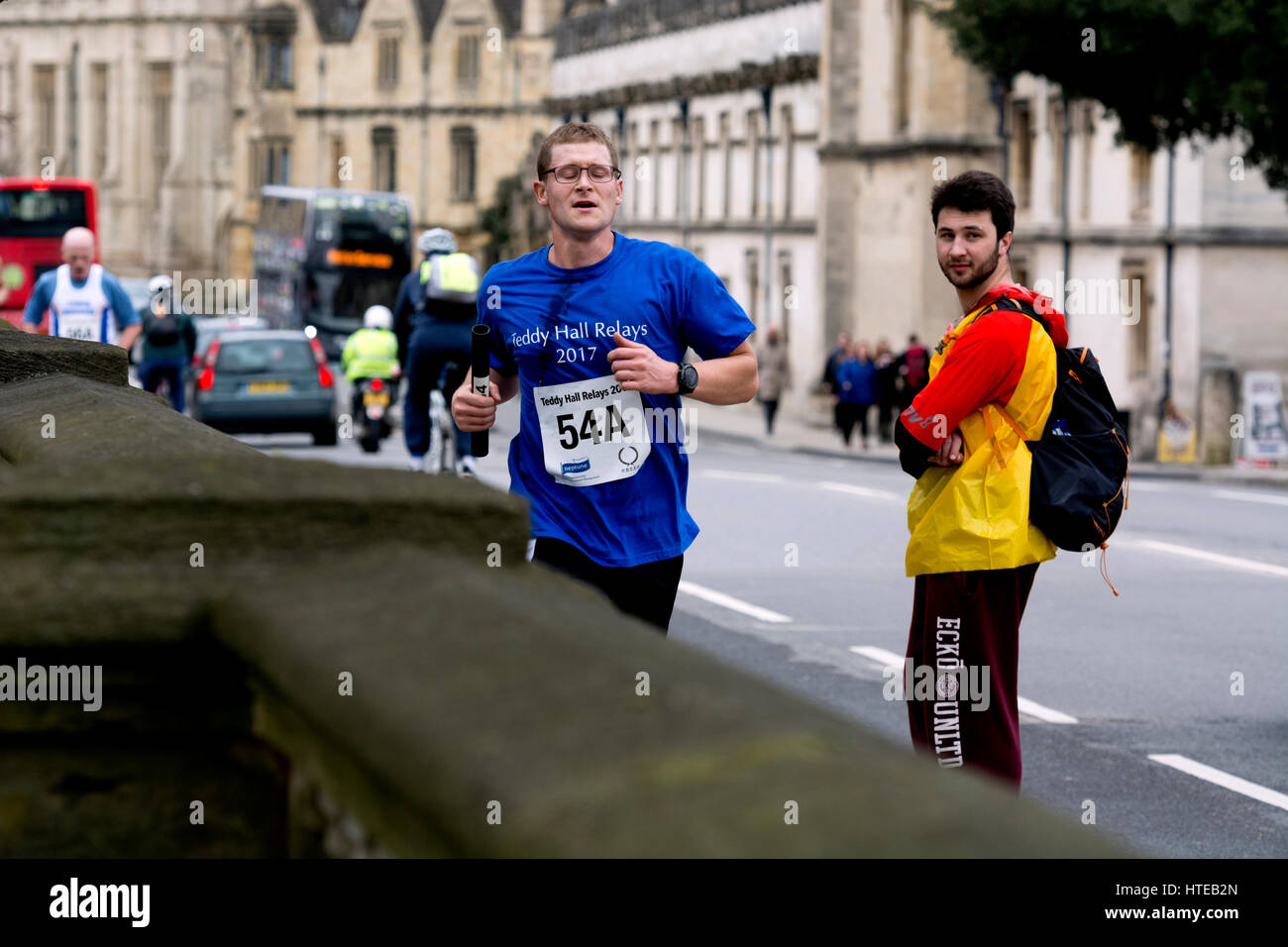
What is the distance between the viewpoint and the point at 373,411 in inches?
1219

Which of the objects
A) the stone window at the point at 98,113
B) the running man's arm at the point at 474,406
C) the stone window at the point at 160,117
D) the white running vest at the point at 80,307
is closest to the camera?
the running man's arm at the point at 474,406

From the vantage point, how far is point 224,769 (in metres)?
3.25

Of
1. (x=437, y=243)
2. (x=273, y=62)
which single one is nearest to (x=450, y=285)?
(x=437, y=243)

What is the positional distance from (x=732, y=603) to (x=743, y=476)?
44.7 ft

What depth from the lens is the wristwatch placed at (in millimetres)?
6449

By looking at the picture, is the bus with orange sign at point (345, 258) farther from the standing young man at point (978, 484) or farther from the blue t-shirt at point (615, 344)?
the standing young man at point (978, 484)

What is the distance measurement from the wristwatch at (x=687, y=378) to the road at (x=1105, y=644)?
2.35 ft

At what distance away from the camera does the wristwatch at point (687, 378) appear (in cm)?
645

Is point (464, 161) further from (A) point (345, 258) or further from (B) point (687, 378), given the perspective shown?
(B) point (687, 378)

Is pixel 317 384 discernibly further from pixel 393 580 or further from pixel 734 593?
pixel 393 580

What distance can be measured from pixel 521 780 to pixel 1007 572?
4264 millimetres

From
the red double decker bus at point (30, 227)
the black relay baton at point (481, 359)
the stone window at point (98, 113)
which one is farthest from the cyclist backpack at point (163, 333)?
the stone window at point (98, 113)

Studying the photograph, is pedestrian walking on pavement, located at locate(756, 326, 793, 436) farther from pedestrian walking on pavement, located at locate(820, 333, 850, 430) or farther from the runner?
the runner
